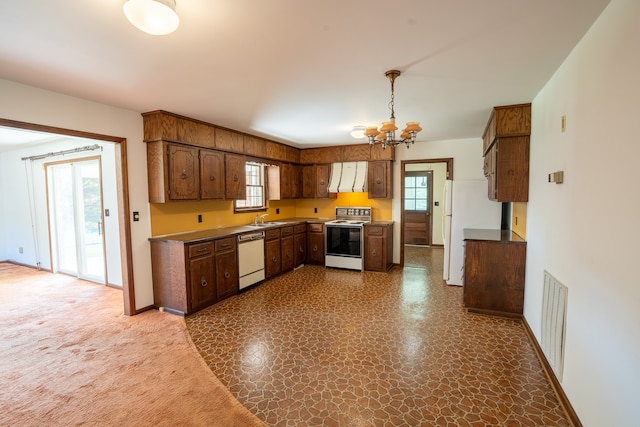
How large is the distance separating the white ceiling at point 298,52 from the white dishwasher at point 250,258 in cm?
197

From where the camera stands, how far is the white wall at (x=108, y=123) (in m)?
2.67

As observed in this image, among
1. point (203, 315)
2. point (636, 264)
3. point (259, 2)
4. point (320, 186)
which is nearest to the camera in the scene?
point (636, 264)

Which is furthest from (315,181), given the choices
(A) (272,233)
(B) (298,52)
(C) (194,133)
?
(B) (298,52)

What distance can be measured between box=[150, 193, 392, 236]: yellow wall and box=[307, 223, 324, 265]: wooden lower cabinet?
671 millimetres

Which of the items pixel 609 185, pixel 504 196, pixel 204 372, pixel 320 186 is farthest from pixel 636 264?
pixel 320 186

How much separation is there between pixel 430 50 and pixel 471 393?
253 cm

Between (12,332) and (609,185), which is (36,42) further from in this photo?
(609,185)

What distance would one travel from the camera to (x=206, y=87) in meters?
2.80

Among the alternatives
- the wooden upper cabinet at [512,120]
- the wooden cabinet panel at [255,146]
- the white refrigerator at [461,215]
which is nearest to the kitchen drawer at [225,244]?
the wooden cabinet panel at [255,146]

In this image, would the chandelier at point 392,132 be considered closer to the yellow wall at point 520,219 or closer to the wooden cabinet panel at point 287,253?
the yellow wall at point 520,219

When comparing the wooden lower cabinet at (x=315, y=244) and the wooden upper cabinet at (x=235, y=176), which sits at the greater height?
the wooden upper cabinet at (x=235, y=176)

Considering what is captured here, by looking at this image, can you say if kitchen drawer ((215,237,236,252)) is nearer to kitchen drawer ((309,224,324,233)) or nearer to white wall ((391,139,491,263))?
kitchen drawer ((309,224,324,233))

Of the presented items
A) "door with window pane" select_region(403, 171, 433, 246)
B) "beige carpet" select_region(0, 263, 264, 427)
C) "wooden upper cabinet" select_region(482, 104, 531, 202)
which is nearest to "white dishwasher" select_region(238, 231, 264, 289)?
"beige carpet" select_region(0, 263, 264, 427)

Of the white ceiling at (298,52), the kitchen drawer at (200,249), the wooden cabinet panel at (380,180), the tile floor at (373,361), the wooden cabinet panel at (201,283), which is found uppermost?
the white ceiling at (298,52)
